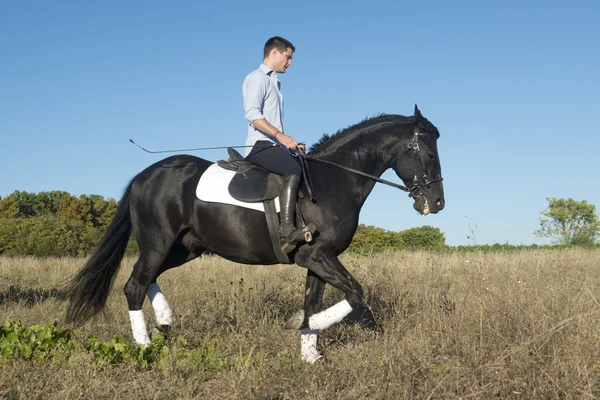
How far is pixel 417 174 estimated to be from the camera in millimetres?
5992

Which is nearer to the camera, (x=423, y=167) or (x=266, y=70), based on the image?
(x=423, y=167)

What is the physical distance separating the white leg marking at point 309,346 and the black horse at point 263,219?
0.5 inches

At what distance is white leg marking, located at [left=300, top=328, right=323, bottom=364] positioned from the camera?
18.6 ft

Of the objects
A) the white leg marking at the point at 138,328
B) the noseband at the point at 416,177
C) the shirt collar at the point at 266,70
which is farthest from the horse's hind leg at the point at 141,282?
the noseband at the point at 416,177

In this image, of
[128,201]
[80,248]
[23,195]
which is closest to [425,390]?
[128,201]

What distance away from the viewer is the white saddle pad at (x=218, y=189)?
19.2 ft

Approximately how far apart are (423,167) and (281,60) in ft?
6.61

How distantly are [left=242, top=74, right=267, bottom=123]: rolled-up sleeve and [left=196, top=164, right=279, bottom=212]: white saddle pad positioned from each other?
69cm

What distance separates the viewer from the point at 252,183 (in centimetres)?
A: 588

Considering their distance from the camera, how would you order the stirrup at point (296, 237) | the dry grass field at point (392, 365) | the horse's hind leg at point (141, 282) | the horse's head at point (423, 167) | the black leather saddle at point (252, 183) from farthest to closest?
the horse's hind leg at point (141, 282), the horse's head at point (423, 167), the black leather saddle at point (252, 183), the stirrup at point (296, 237), the dry grass field at point (392, 365)

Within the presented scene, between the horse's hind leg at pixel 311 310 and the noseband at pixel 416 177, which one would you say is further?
the noseband at pixel 416 177

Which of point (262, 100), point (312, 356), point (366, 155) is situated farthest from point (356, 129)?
point (312, 356)

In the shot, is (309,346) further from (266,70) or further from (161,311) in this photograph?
(266,70)

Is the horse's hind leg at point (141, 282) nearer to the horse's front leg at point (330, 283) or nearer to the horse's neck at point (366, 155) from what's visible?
the horse's front leg at point (330, 283)
